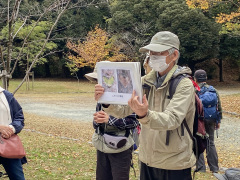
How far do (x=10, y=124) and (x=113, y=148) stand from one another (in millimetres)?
1182

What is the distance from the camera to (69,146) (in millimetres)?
8195

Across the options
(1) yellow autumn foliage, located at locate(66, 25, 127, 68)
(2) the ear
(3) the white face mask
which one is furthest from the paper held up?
(1) yellow autumn foliage, located at locate(66, 25, 127, 68)

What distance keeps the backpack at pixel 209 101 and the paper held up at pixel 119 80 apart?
3.79 m

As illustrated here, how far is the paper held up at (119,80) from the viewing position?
7.60ft

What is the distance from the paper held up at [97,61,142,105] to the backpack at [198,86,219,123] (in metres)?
3.79

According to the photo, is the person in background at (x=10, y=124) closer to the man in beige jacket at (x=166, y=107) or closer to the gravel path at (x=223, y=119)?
the man in beige jacket at (x=166, y=107)

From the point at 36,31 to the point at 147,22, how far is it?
962 centimetres

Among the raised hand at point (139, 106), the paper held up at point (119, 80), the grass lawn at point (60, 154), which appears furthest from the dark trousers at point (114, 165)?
the grass lawn at point (60, 154)

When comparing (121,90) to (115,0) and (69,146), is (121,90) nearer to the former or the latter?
(69,146)

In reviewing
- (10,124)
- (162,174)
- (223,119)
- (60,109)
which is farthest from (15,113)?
(60,109)

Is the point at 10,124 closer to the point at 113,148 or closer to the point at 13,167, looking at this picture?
the point at 13,167

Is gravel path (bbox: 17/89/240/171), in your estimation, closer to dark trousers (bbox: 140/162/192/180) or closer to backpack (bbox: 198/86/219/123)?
backpack (bbox: 198/86/219/123)

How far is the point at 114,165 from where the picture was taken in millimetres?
3543

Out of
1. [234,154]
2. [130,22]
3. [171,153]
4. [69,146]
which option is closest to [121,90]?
[171,153]
